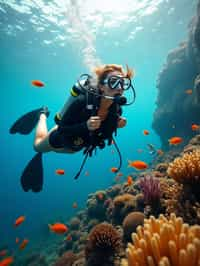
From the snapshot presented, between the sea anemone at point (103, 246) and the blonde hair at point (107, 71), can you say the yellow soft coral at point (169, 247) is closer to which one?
the sea anemone at point (103, 246)

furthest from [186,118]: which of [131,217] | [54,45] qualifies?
[54,45]

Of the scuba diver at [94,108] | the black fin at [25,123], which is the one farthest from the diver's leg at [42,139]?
the scuba diver at [94,108]

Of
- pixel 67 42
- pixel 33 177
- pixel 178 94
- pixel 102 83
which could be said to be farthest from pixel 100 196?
pixel 67 42

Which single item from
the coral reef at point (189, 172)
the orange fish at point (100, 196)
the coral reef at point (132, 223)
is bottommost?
the orange fish at point (100, 196)

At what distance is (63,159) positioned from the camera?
419 ft

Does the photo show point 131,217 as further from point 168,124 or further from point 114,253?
point 168,124

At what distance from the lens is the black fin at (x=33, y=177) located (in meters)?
6.00

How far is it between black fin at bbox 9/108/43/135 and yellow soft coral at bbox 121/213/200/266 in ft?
19.5

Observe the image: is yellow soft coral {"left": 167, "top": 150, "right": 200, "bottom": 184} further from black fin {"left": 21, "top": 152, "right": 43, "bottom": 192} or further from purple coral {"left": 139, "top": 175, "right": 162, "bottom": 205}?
black fin {"left": 21, "top": 152, "right": 43, "bottom": 192}

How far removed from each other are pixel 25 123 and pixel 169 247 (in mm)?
6403

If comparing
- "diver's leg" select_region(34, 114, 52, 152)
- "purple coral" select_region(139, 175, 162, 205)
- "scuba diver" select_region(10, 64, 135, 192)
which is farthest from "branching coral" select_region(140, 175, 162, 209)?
"diver's leg" select_region(34, 114, 52, 152)

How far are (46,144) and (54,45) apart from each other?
25.5 metres

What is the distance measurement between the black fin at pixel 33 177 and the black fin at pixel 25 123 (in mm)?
1354

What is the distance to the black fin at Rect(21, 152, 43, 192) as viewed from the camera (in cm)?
600
